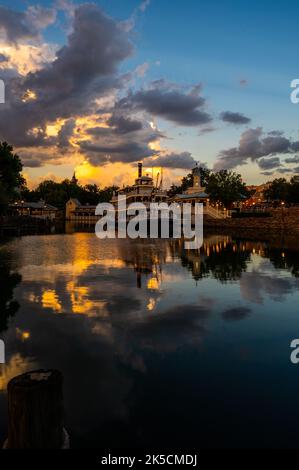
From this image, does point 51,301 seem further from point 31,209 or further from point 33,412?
point 31,209

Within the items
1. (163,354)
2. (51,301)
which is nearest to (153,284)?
(51,301)

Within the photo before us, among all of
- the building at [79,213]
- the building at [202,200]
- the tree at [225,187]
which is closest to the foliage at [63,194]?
the building at [79,213]

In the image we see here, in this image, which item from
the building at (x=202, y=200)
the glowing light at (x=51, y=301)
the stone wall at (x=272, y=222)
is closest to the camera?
the glowing light at (x=51, y=301)

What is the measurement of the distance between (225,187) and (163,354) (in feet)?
242

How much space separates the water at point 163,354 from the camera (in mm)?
5973

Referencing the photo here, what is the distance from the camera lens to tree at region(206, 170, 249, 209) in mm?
79750

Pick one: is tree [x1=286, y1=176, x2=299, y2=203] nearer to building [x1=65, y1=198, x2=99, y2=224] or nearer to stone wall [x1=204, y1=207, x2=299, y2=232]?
stone wall [x1=204, y1=207, x2=299, y2=232]

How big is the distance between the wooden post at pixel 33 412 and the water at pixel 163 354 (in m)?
1.64

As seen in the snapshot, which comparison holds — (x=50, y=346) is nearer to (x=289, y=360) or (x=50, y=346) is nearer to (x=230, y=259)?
(x=289, y=360)

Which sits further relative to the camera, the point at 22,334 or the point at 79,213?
the point at 79,213

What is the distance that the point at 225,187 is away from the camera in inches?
A: 3142

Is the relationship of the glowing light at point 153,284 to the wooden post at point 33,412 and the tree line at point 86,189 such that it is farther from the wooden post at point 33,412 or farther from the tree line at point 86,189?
the tree line at point 86,189

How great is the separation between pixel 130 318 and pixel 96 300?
275 centimetres
